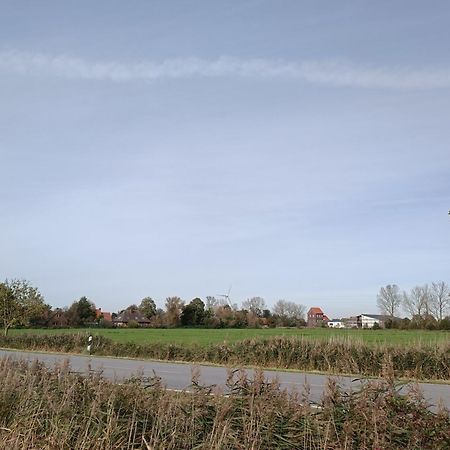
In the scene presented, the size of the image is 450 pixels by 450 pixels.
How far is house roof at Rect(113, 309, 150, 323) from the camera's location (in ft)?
429

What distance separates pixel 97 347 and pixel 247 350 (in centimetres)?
1233

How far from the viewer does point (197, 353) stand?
3009 cm

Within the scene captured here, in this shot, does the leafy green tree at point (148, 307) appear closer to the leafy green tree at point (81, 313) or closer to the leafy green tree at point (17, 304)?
the leafy green tree at point (81, 313)

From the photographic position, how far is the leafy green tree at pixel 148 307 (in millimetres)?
133000

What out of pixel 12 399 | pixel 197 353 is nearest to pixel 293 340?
pixel 197 353

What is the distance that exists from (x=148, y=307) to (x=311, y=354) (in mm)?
111086

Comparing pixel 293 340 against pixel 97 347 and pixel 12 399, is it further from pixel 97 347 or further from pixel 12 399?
pixel 12 399

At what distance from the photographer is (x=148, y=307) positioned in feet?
438

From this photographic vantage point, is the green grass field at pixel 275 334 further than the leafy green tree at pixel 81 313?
No

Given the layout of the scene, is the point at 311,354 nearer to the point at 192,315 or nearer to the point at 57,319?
the point at 57,319

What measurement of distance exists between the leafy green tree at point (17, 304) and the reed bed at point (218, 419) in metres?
49.3

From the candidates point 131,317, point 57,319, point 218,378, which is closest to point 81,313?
point 57,319

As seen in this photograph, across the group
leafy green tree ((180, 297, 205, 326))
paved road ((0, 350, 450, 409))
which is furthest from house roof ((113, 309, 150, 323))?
paved road ((0, 350, 450, 409))

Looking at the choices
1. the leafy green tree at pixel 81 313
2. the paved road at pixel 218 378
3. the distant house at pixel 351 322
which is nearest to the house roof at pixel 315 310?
the distant house at pixel 351 322
